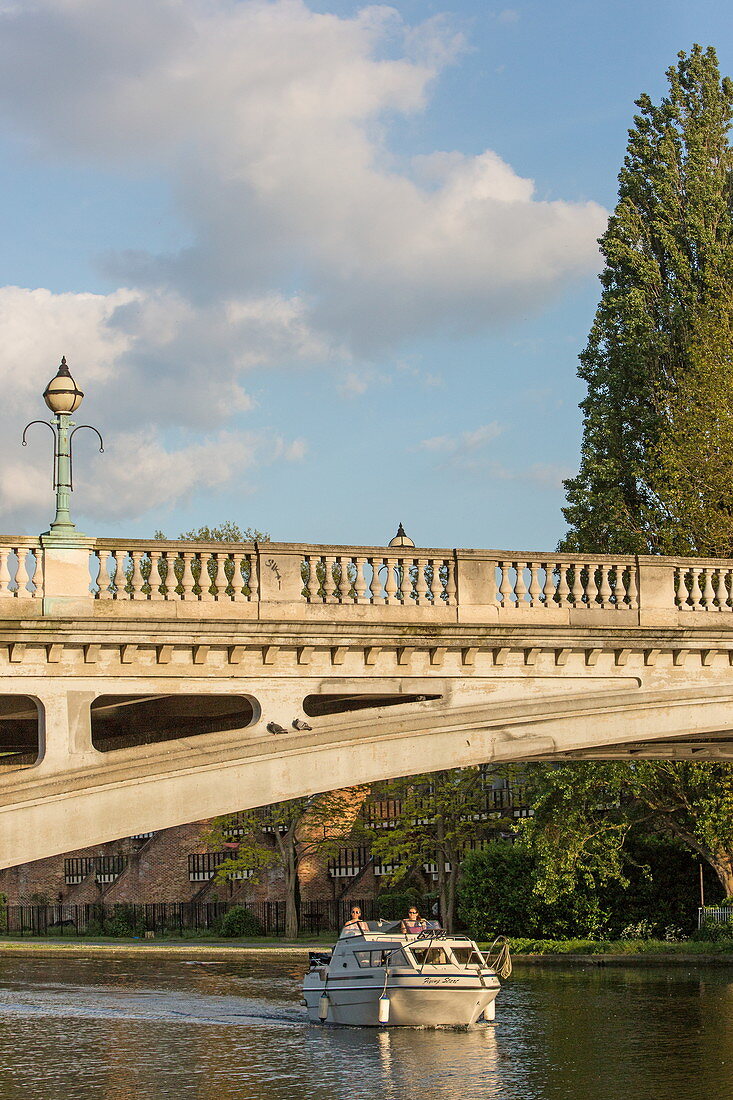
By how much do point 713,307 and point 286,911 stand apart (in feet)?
84.6

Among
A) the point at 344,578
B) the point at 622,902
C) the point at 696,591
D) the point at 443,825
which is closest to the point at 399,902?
the point at 443,825

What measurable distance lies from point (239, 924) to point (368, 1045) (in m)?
27.6

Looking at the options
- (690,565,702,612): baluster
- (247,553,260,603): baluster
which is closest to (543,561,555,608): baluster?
(690,565,702,612): baluster

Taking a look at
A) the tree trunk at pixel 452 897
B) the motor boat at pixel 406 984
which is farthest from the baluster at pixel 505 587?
the tree trunk at pixel 452 897

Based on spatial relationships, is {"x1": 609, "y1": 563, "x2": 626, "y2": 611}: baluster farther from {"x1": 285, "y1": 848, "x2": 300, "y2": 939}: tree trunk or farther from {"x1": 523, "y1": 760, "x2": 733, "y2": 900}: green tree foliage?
{"x1": 285, "y1": 848, "x2": 300, "y2": 939}: tree trunk

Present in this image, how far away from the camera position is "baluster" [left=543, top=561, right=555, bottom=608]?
22.5m

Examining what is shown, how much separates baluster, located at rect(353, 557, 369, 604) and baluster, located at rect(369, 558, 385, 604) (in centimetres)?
10

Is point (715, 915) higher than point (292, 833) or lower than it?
lower

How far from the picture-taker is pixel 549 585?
22703mm

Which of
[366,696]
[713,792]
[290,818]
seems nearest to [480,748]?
[366,696]

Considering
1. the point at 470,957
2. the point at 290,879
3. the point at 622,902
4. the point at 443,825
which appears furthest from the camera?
the point at 290,879

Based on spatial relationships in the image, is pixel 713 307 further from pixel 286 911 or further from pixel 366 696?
pixel 286 911

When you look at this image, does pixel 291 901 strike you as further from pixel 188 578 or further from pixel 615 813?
pixel 188 578

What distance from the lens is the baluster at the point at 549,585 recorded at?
73.9ft
